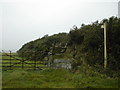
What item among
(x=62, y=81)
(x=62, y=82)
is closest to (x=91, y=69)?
(x=62, y=81)

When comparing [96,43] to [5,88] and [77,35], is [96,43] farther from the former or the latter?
[5,88]

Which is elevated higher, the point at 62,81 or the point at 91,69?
the point at 91,69

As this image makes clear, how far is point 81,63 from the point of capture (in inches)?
360

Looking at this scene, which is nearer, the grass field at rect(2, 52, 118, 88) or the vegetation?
the grass field at rect(2, 52, 118, 88)

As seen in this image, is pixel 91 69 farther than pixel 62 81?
Yes

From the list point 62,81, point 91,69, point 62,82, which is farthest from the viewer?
point 91,69

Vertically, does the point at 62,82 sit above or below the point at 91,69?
below

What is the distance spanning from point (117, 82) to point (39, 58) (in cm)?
1036

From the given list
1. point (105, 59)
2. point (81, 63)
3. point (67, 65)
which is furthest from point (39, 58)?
point (105, 59)

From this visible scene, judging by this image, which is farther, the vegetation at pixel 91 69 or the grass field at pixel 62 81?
the vegetation at pixel 91 69

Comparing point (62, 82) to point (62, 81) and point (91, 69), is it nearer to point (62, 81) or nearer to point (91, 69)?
point (62, 81)

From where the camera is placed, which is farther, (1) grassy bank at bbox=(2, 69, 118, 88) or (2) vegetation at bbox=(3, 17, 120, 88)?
(2) vegetation at bbox=(3, 17, 120, 88)

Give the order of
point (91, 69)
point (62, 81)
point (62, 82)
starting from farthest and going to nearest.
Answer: point (91, 69)
point (62, 81)
point (62, 82)

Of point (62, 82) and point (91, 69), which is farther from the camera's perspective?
point (91, 69)
